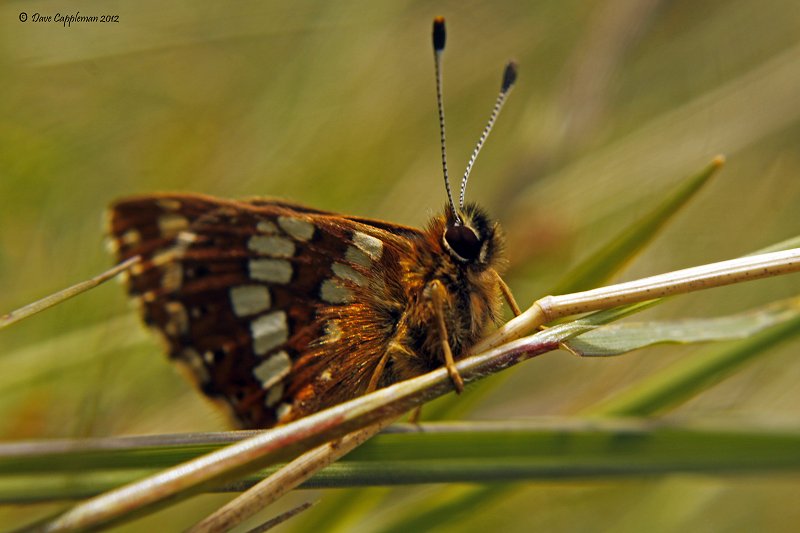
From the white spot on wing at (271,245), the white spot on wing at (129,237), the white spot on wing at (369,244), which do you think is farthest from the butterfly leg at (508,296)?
the white spot on wing at (129,237)

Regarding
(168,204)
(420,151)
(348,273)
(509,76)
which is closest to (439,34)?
(509,76)

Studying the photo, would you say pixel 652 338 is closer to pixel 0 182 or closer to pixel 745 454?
pixel 745 454

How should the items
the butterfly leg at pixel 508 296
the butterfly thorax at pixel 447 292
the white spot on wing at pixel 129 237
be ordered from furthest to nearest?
the white spot on wing at pixel 129 237, the butterfly leg at pixel 508 296, the butterfly thorax at pixel 447 292

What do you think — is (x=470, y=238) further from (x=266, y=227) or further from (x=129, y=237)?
Result: (x=129, y=237)

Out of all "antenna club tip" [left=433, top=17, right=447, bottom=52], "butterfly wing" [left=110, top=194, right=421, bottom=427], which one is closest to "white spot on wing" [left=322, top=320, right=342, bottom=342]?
"butterfly wing" [left=110, top=194, right=421, bottom=427]

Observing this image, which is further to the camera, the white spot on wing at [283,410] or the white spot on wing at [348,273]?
the white spot on wing at [283,410]

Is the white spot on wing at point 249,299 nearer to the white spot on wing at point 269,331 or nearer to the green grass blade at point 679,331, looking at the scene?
the white spot on wing at point 269,331

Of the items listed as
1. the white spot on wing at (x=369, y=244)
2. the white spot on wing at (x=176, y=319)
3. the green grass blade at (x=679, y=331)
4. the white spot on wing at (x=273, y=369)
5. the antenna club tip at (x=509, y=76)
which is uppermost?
the antenna club tip at (x=509, y=76)
